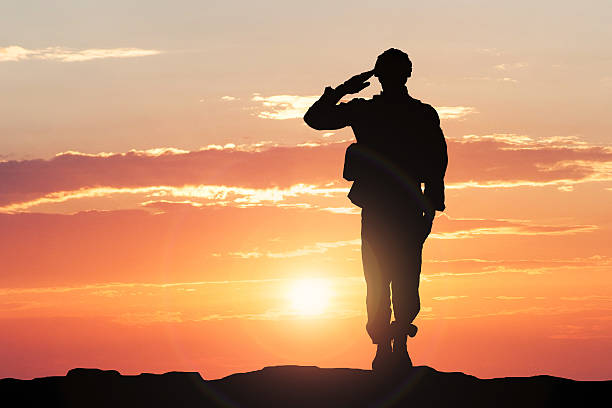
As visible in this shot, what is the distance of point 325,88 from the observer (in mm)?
16812

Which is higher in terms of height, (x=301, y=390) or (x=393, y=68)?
(x=393, y=68)

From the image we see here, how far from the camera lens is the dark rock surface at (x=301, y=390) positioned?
15.5m

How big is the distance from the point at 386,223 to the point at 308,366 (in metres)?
3.49

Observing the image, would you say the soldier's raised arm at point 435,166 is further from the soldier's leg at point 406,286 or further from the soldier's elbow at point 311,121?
the soldier's elbow at point 311,121

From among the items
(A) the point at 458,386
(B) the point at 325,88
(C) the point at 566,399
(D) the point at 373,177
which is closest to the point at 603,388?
(C) the point at 566,399

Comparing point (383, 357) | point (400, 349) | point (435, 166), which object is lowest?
point (383, 357)


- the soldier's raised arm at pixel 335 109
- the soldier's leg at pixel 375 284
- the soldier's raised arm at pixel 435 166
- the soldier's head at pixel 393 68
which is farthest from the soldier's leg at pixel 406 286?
the soldier's head at pixel 393 68

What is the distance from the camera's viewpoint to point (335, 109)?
16.6 m

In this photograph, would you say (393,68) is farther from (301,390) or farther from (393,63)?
(301,390)

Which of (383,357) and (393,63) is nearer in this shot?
(393,63)

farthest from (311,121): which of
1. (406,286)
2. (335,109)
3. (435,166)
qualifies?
(406,286)

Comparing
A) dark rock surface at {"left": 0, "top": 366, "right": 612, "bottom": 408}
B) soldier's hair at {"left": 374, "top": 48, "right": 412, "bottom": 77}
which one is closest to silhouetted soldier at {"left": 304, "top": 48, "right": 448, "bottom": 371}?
soldier's hair at {"left": 374, "top": 48, "right": 412, "bottom": 77}

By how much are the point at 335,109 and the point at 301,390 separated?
4.48 meters

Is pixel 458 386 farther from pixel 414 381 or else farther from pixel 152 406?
pixel 152 406
